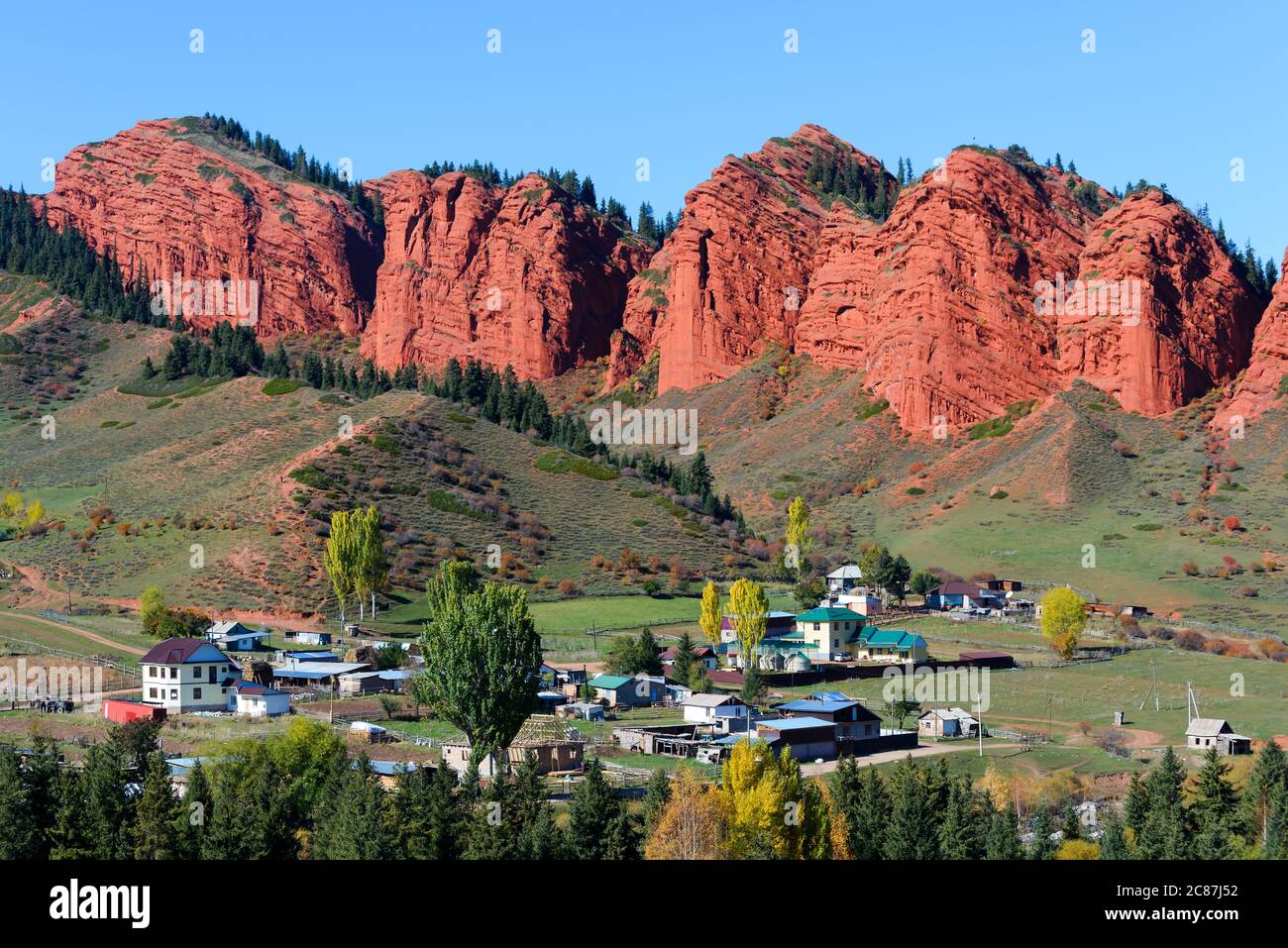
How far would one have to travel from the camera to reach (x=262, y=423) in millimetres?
168750

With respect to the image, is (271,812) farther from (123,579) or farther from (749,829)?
(123,579)

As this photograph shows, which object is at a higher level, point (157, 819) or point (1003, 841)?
point (157, 819)

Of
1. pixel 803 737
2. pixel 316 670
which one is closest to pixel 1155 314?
pixel 316 670

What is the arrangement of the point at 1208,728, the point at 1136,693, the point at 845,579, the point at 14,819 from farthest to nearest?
the point at 845,579, the point at 1136,693, the point at 1208,728, the point at 14,819

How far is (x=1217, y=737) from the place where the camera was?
235 ft

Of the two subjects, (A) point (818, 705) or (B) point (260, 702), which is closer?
(A) point (818, 705)

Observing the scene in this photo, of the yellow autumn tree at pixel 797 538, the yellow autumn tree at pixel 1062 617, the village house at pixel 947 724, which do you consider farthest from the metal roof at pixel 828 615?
the yellow autumn tree at pixel 797 538

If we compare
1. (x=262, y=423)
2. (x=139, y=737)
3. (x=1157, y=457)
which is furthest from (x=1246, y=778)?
(x=262, y=423)

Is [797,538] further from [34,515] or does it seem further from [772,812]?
[772,812]

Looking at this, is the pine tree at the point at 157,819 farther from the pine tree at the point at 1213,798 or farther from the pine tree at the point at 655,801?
the pine tree at the point at 1213,798

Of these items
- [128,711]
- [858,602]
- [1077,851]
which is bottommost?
[1077,851]

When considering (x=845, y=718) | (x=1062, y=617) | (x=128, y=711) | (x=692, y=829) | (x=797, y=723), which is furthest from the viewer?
(x=1062, y=617)

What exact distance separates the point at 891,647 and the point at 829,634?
14.3 ft
